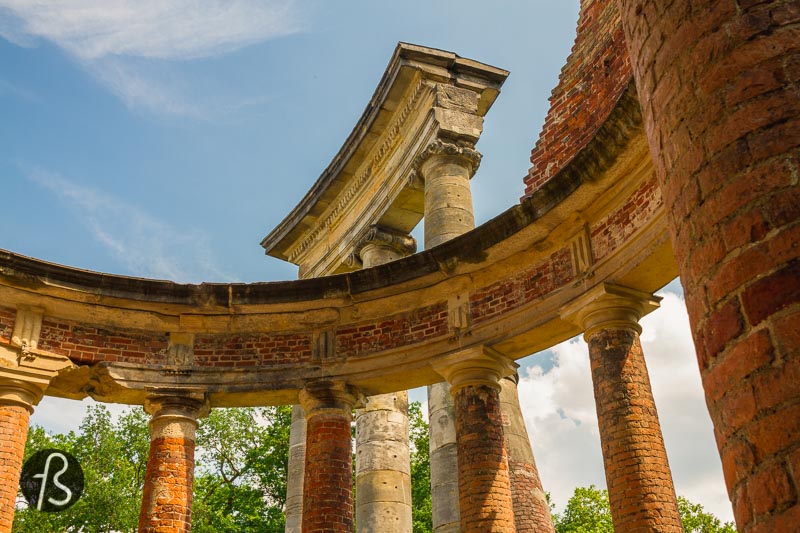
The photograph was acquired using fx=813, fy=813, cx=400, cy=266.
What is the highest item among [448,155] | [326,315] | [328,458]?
[448,155]

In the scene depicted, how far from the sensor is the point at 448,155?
16953 millimetres

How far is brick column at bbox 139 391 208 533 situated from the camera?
11.9 m

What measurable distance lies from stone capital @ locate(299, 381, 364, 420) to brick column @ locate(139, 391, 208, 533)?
5.54 feet

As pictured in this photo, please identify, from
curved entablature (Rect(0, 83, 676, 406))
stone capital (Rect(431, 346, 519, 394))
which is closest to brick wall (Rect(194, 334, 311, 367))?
curved entablature (Rect(0, 83, 676, 406))

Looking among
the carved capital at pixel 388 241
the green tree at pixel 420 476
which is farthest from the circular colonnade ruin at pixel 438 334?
the green tree at pixel 420 476

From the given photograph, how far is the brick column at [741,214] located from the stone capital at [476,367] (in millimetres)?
9047

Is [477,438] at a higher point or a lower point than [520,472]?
lower

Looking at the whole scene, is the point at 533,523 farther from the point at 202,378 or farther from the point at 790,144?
the point at 790,144

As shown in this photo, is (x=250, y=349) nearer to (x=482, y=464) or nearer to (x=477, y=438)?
(x=477, y=438)

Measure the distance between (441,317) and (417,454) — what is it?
2636cm

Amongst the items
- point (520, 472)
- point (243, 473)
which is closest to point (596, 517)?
point (243, 473)

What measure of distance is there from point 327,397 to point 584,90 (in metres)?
6.67

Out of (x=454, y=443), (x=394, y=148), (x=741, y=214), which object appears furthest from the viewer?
(x=394, y=148)

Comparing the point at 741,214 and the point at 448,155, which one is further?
the point at 448,155
